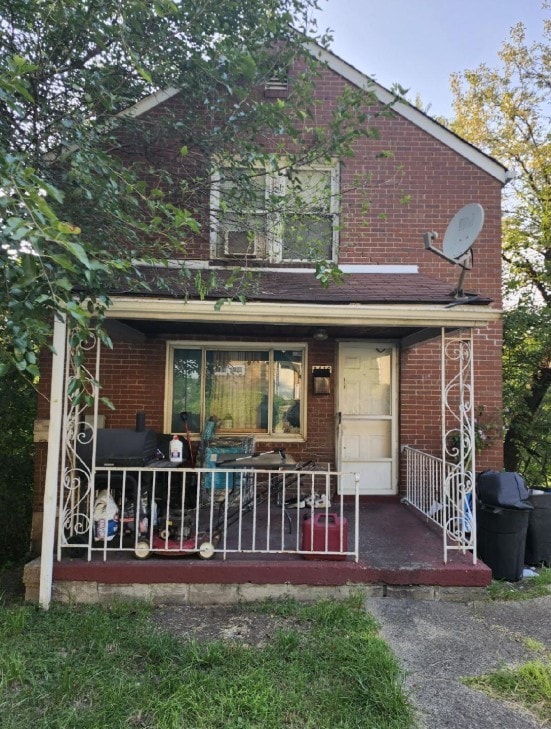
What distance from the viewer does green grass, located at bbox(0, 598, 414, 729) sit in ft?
8.38

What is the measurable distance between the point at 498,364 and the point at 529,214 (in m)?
6.73

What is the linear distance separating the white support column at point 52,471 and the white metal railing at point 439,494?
375 cm

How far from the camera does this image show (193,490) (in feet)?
19.6

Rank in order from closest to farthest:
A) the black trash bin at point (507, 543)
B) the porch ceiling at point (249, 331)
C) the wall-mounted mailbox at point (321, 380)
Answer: the black trash bin at point (507, 543) → the porch ceiling at point (249, 331) → the wall-mounted mailbox at point (321, 380)

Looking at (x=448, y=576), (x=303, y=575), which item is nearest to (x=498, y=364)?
(x=448, y=576)

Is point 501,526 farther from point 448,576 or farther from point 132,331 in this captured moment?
point 132,331

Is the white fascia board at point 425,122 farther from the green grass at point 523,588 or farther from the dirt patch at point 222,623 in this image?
the dirt patch at point 222,623

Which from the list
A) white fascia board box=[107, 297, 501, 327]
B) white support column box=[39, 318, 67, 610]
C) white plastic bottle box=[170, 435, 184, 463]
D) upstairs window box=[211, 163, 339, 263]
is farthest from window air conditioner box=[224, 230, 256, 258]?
white support column box=[39, 318, 67, 610]

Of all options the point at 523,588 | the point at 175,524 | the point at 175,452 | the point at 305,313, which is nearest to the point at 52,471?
the point at 175,452

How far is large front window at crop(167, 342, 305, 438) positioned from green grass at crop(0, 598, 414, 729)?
309 centimetres

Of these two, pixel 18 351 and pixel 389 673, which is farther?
pixel 389 673

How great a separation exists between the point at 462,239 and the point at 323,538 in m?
3.30

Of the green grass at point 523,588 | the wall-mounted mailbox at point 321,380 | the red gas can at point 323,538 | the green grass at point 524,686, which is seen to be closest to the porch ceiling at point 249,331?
the wall-mounted mailbox at point 321,380

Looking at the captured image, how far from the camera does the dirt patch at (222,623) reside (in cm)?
346
